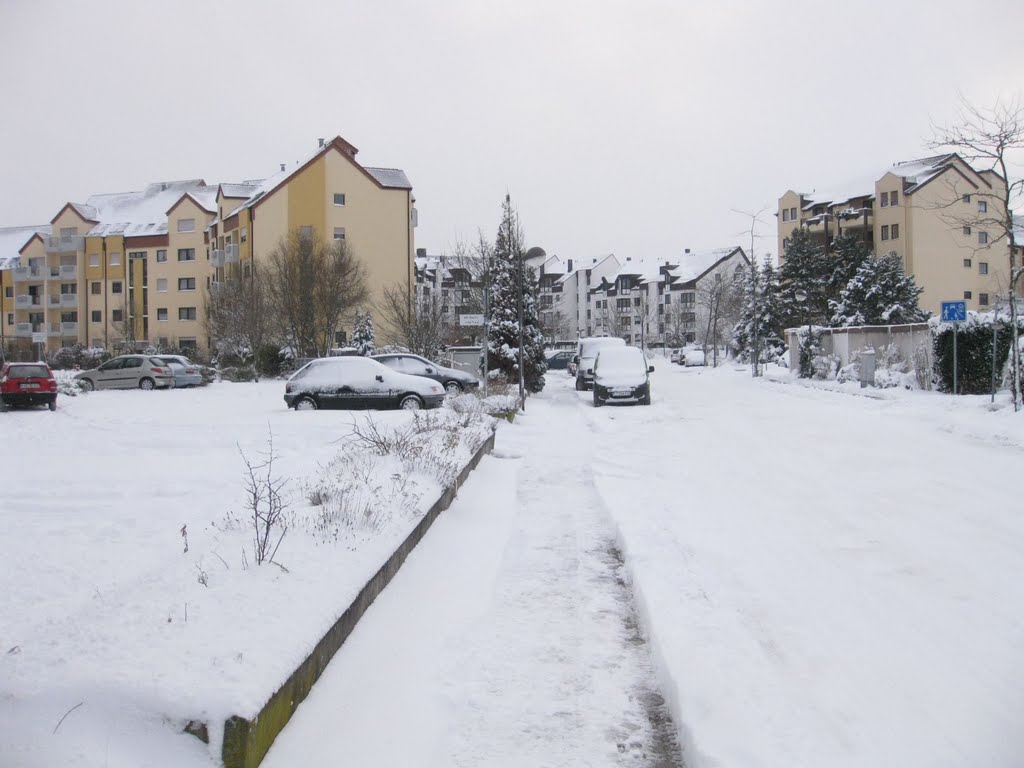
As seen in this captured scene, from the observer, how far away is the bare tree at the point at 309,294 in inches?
1612

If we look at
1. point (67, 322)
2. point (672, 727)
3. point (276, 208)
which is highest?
point (276, 208)

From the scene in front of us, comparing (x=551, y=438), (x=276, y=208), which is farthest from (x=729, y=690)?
(x=276, y=208)

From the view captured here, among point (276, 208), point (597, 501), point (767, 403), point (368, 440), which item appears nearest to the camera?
point (597, 501)

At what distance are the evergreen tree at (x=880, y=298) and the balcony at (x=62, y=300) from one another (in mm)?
64078

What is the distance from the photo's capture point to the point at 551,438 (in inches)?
614

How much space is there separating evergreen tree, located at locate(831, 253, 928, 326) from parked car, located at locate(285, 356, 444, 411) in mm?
32620

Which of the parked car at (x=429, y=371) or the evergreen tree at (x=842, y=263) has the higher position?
the evergreen tree at (x=842, y=263)

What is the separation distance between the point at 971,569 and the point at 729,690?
318 centimetres

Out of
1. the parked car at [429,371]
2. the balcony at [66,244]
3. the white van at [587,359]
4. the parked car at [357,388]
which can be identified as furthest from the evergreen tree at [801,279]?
the balcony at [66,244]

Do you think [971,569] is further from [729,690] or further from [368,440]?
[368,440]

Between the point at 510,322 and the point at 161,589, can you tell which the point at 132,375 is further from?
the point at 161,589

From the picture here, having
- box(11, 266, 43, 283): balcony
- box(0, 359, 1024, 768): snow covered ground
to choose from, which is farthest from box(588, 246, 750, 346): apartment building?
box(0, 359, 1024, 768): snow covered ground

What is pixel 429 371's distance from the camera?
78.8ft

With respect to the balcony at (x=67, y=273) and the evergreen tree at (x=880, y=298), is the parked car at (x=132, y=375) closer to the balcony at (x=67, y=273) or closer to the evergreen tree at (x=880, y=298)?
the evergreen tree at (x=880, y=298)
